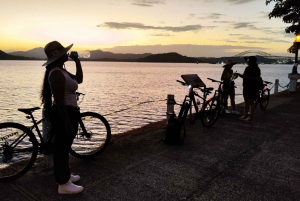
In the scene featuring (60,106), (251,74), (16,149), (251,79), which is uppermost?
(251,74)

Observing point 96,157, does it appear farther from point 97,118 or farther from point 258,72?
point 258,72

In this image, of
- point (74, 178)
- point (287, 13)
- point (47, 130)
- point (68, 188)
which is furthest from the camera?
point (287, 13)

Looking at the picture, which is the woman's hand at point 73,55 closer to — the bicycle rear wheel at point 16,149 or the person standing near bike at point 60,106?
the person standing near bike at point 60,106

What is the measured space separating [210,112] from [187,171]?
3264 mm

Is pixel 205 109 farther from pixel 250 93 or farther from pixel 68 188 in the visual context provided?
pixel 68 188

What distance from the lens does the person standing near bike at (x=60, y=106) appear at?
326 centimetres

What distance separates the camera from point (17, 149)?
4.07 m

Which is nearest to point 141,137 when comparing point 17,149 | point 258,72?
point 17,149

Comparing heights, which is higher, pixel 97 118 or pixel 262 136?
pixel 97 118

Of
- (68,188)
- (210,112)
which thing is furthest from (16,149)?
(210,112)

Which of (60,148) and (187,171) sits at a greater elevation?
(60,148)

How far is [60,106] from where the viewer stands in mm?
3293

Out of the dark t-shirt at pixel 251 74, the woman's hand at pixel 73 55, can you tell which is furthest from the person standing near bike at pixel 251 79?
the woman's hand at pixel 73 55

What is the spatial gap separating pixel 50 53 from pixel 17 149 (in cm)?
176
